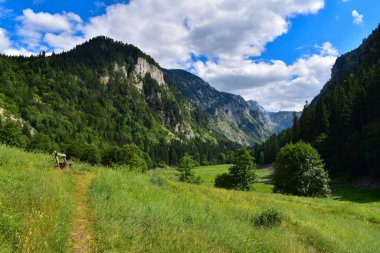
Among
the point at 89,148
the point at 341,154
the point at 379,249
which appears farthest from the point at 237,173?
the point at 89,148

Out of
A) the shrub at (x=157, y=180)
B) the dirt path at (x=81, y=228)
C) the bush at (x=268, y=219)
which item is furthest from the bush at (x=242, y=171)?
the dirt path at (x=81, y=228)

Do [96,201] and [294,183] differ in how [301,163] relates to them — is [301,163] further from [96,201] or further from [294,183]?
[96,201]

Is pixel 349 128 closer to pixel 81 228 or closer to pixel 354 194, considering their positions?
pixel 354 194

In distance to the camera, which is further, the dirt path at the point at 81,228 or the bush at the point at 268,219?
the bush at the point at 268,219

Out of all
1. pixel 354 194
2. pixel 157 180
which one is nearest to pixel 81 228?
pixel 157 180

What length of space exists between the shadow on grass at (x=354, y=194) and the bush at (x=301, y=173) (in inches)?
134

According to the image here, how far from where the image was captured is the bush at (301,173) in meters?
61.2

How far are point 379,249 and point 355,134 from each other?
7603 cm

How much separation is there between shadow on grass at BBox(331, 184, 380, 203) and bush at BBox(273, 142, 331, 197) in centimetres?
340

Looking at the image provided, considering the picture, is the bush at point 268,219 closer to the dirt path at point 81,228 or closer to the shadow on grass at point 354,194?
the dirt path at point 81,228

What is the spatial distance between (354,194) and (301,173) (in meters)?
11.2

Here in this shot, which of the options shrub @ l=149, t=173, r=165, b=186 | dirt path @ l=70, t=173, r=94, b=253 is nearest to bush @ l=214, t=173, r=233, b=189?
shrub @ l=149, t=173, r=165, b=186

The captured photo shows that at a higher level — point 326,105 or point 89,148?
point 326,105

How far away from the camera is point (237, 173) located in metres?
80.3
